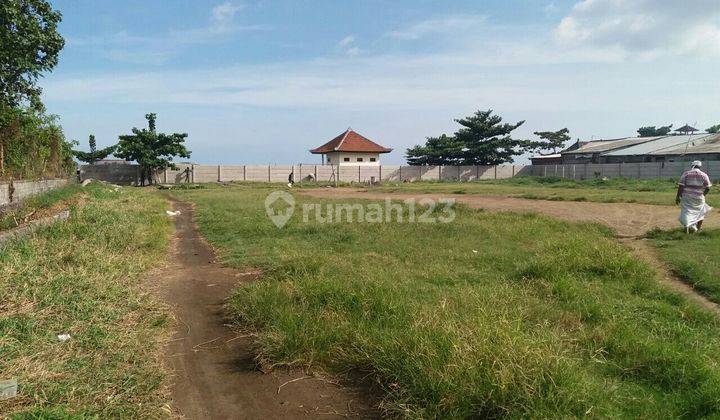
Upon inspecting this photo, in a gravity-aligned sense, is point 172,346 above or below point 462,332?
below

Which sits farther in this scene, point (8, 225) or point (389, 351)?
point (8, 225)

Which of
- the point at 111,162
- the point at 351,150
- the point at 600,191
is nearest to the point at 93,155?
the point at 111,162

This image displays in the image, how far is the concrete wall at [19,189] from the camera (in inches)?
409

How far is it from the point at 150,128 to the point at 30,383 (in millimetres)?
31073

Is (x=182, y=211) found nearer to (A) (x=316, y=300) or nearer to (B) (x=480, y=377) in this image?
(A) (x=316, y=300)

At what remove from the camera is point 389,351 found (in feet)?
11.4

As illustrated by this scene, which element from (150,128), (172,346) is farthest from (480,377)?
(150,128)

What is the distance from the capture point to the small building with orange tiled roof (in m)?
39.7

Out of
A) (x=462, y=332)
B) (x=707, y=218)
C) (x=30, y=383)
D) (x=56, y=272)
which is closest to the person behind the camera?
(x=30, y=383)

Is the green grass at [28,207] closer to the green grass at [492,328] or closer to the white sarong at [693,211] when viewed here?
the green grass at [492,328]

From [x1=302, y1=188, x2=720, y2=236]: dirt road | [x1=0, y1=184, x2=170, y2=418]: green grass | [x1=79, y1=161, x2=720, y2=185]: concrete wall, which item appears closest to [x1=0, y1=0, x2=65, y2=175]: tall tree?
[x1=0, y1=184, x2=170, y2=418]: green grass

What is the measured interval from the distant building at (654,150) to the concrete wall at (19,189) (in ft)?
99.0

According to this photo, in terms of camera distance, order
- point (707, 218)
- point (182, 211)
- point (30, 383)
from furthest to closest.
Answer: point (182, 211)
point (707, 218)
point (30, 383)

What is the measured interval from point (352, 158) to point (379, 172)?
14.9 ft
